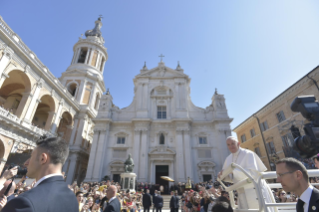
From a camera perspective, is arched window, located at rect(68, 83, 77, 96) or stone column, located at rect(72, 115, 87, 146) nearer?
stone column, located at rect(72, 115, 87, 146)

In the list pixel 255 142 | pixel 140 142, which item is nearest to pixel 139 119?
pixel 140 142

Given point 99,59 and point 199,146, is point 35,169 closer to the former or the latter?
point 199,146

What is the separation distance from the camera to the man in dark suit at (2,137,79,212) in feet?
4.38

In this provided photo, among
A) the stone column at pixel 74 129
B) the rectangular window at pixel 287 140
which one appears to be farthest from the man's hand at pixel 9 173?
the stone column at pixel 74 129

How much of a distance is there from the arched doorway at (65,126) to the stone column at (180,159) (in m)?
17.1

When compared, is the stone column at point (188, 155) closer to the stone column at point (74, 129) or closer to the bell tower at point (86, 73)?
the stone column at point (74, 129)

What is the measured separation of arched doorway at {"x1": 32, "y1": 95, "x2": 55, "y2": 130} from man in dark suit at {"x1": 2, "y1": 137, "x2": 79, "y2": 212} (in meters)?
23.7

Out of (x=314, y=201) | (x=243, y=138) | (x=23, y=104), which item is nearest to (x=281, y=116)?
(x=243, y=138)

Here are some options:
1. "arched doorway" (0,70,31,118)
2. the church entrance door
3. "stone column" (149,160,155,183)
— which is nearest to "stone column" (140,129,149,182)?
"stone column" (149,160,155,183)

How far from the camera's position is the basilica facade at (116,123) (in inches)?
699

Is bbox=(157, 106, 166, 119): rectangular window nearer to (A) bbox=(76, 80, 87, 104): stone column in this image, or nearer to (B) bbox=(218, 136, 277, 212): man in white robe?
(A) bbox=(76, 80, 87, 104): stone column

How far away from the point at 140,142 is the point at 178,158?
556cm

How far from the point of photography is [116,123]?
25.0 metres

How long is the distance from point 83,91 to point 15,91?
10116mm
